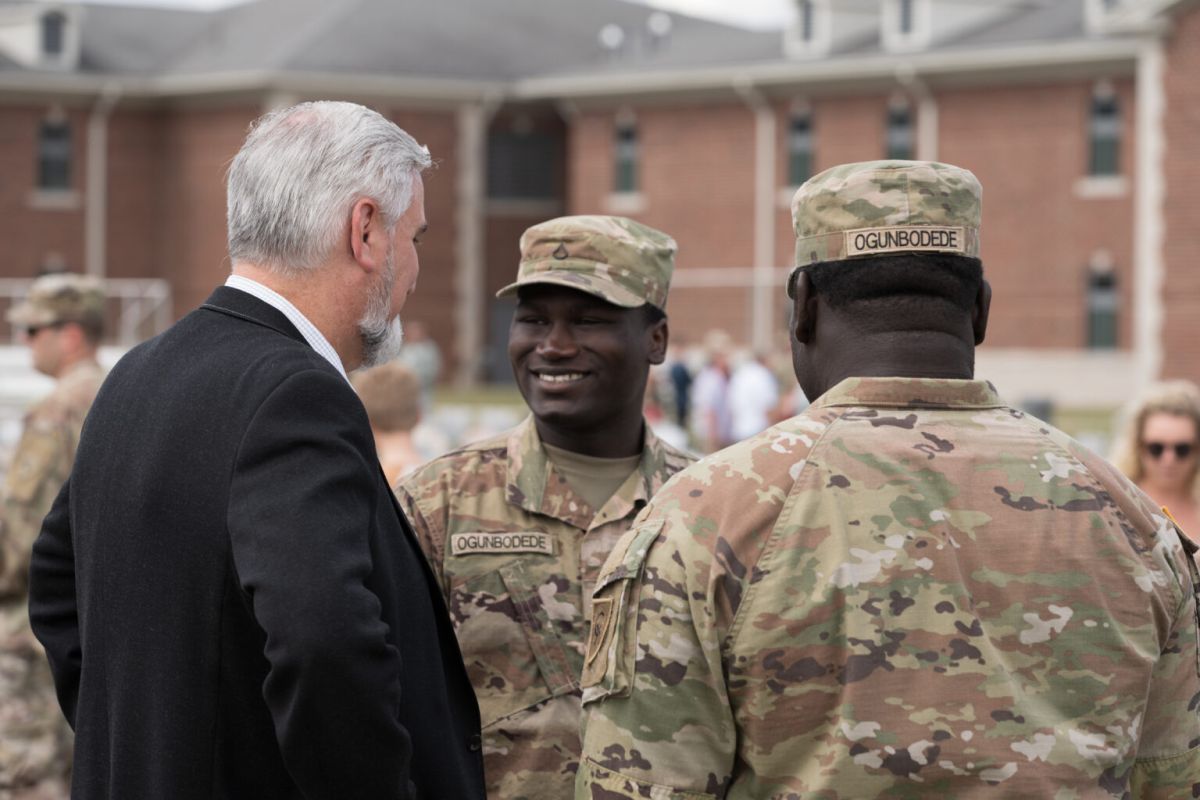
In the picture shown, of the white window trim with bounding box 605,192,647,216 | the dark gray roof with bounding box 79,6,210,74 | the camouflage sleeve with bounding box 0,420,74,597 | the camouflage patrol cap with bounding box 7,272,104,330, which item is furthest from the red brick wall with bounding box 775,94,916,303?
the camouflage sleeve with bounding box 0,420,74,597

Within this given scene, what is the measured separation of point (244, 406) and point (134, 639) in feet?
1.41

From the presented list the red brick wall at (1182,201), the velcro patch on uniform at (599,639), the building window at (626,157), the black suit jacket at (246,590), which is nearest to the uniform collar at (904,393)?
the velcro patch on uniform at (599,639)

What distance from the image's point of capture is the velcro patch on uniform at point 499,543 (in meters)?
3.87

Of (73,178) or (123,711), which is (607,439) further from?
(73,178)

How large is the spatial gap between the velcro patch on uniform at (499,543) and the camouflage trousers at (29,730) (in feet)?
9.69

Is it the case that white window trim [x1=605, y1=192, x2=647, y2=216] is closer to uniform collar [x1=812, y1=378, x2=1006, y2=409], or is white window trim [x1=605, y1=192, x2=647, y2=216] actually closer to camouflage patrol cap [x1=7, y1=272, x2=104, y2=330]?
camouflage patrol cap [x1=7, y1=272, x2=104, y2=330]

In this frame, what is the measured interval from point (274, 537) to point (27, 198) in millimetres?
39946

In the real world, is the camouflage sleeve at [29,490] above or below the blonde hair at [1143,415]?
below

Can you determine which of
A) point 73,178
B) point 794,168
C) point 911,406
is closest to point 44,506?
point 911,406

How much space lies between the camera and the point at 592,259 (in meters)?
4.13

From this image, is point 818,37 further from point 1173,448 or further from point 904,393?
point 904,393

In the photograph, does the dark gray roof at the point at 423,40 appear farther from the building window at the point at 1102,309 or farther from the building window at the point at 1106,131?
the building window at the point at 1102,309

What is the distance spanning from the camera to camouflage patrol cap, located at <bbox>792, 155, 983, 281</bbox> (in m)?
2.56

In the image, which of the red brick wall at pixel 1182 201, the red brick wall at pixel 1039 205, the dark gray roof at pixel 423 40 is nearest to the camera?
the red brick wall at pixel 1182 201
